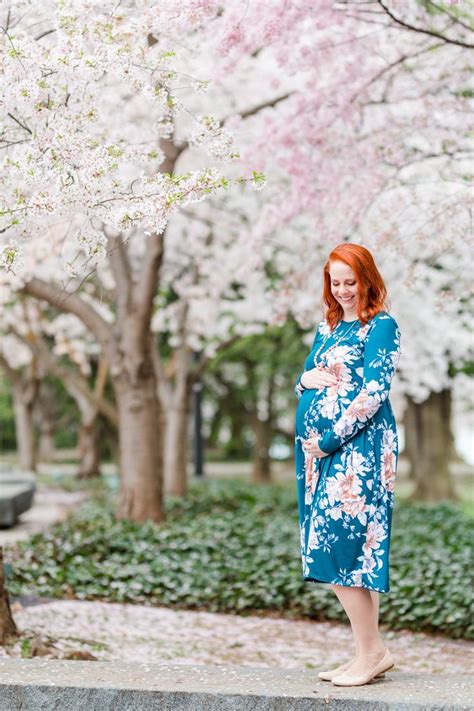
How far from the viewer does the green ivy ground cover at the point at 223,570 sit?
299 inches

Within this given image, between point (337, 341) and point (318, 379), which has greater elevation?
point (337, 341)

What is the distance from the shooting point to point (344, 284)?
13.0 ft

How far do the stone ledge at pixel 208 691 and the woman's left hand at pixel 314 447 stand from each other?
2.98ft

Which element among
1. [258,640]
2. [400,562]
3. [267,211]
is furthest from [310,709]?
[267,211]

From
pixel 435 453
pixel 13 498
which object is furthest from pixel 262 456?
pixel 13 498

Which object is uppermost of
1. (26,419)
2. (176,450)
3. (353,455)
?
(26,419)

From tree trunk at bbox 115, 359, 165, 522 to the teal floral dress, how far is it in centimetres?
761

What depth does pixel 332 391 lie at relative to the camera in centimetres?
392

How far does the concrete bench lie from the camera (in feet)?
43.4

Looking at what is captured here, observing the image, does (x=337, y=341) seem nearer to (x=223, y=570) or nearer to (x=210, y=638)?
(x=210, y=638)

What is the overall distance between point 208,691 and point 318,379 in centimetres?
128

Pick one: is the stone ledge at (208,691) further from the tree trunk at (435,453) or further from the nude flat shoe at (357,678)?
the tree trunk at (435,453)

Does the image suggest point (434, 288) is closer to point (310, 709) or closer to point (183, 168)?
point (183, 168)

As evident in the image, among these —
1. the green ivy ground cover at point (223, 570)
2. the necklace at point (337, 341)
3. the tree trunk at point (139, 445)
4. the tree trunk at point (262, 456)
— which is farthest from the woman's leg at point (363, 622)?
the tree trunk at point (262, 456)
